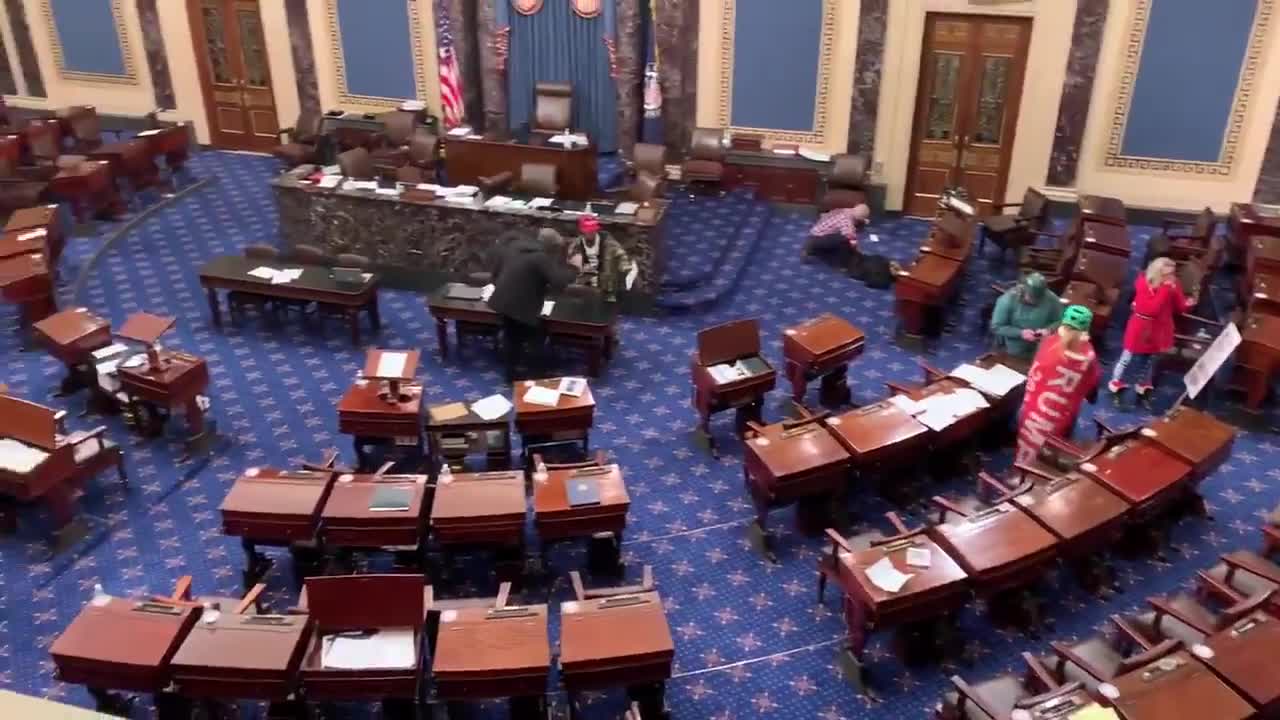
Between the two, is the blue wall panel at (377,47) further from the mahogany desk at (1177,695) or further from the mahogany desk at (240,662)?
the mahogany desk at (1177,695)

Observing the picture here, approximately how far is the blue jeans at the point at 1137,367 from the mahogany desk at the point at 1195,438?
1.37m

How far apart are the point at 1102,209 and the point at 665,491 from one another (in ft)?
19.7

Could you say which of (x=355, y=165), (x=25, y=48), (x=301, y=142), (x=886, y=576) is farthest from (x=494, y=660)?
(x=25, y=48)

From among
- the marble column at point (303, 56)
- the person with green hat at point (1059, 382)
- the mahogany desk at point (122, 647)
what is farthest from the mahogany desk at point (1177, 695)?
the marble column at point (303, 56)

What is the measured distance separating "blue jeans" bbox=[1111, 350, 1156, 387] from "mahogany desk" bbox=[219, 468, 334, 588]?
6.19 metres

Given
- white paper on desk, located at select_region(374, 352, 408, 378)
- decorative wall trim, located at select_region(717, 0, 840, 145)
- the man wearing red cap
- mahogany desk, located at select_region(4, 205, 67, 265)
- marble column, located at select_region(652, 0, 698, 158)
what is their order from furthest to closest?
1. marble column, located at select_region(652, 0, 698, 158)
2. decorative wall trim, located at select_region(717, 0, 840, 145)
3. mahogany desk, located at select_region(4, 205, 67, 265)
4. the man wearing red cap
5. white paper on desk, located at select_region(374, 352, 408, 378)

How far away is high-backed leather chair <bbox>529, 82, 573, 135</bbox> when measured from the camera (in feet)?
43.2

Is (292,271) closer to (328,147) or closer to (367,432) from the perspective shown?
(367,432)

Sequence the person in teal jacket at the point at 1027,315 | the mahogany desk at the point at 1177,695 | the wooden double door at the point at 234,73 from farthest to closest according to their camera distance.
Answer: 1. the wooden double door at the point at 234,73
2. the person in teal jacket at the point at 1027,315
3. the mahogany desk at the point at 1177,695

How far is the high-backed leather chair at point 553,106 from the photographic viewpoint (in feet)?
43.2

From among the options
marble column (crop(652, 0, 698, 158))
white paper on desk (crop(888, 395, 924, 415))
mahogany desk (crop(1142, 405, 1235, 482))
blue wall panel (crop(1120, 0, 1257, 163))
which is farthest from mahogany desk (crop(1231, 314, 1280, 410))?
marble column (crop(652, 0, 698, 158))

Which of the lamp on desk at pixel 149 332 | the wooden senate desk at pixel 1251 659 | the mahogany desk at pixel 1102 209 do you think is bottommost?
the wooden senate desk at pixel 1251 659

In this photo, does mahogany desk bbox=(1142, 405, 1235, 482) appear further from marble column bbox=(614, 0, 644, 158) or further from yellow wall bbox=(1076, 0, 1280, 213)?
marble column bbox=(614, 0, 644, 158)

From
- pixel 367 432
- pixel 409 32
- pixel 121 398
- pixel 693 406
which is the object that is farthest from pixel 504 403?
pixel 409 32
